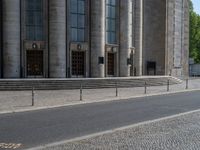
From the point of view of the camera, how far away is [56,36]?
42844 millimetres

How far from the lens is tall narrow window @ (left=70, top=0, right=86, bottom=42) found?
150ft

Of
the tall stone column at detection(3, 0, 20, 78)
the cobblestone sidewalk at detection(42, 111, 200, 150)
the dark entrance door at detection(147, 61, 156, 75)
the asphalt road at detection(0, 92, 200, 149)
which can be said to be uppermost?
the tall stone column at detection(3, 0, 20, 78)

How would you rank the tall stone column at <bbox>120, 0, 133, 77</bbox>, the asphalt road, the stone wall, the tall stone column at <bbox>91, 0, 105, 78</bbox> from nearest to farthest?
the asphalt road < the tall stone column at <bbox>91, 0, 105, 78</bbox> < the tall stone column at <bbox>120, 0, 133, 77</bbox> < the stone wall

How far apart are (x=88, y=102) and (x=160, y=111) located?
6116 mm

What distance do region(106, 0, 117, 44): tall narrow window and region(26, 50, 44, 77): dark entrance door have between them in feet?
27.2

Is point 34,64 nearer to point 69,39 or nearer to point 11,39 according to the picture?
point 11,39

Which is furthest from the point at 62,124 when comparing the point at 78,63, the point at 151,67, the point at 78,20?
the point at 151,67

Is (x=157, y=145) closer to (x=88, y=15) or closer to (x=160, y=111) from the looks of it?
(x=160, y=111)

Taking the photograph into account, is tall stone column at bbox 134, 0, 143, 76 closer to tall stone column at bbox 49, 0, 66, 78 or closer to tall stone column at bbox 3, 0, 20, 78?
tall stone column at bbox 49, 0, 66, 78

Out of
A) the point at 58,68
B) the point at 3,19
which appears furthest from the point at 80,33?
the point at 3,19

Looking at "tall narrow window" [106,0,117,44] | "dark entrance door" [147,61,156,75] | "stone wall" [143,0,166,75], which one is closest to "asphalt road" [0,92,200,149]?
"tall narrow window" [106,0,117,44]

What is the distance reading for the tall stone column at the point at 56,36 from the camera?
140 ft

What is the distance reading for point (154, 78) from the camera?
46.0m

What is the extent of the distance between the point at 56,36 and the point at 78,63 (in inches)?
179
